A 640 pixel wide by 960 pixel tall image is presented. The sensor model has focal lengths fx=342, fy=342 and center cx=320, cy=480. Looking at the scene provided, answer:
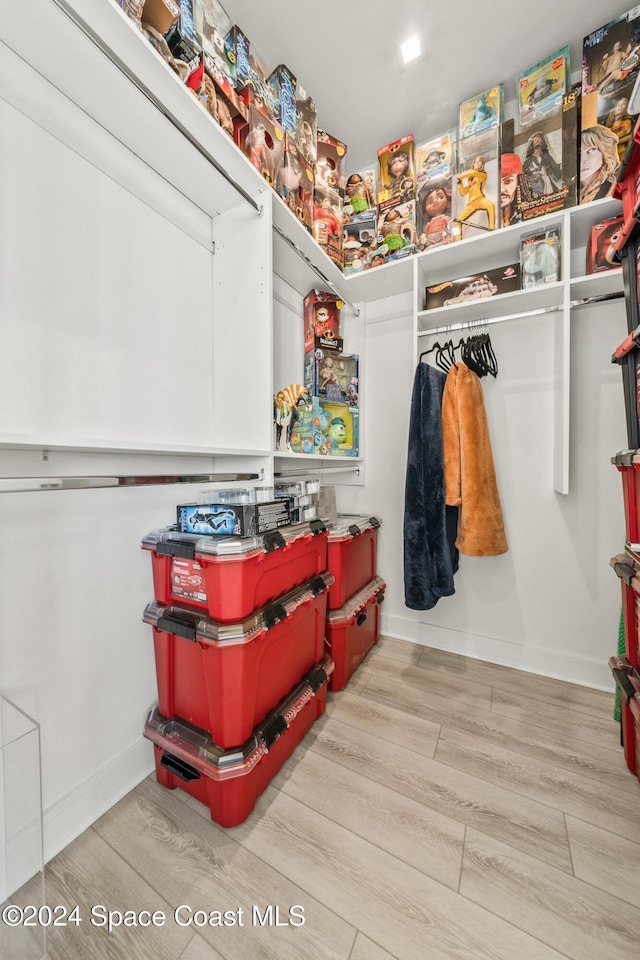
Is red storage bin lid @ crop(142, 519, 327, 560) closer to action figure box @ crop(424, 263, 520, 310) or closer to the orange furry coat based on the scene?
the orange furry coat

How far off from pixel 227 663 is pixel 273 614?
17cm

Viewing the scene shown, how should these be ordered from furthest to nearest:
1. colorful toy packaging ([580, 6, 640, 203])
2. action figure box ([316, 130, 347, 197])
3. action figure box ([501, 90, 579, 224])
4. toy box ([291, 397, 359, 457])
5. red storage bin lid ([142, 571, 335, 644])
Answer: action figure box ([316, 130, 347, 197]), toy box ([291, 397, 359, 457]), action figure box ([501, 90, 579, 224]), colorful toy packaging ([580, 6, 640, 203]), red storage bin lid ([142, 571, 335, 644])

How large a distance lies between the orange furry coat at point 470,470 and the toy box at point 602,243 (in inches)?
24.9

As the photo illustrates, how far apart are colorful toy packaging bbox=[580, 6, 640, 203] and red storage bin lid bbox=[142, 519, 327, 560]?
5.95 feet

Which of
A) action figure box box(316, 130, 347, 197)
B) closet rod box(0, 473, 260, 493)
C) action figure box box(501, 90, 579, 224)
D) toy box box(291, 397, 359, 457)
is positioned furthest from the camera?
action figure box box(316, 130, 347, 197)

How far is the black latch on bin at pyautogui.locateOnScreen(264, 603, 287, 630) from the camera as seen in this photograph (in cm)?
96

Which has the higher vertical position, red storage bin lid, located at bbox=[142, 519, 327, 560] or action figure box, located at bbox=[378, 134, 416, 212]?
action figure box, located at bbox=[378, 134, 416, 212]

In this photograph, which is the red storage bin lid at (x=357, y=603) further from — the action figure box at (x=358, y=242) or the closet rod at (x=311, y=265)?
the action figure box at (x=358, y=242)

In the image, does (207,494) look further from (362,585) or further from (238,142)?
(238,142)

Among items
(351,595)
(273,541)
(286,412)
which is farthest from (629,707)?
(286,412)

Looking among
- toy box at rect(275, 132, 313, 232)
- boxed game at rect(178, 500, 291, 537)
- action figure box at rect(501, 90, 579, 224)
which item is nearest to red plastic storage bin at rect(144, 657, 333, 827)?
boxed game at rect(178, 500, 291, 537)

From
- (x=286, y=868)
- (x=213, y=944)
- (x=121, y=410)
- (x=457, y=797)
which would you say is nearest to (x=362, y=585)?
(x=457, y=797)

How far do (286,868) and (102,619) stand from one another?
2.61 feet

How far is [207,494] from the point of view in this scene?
1.25m
